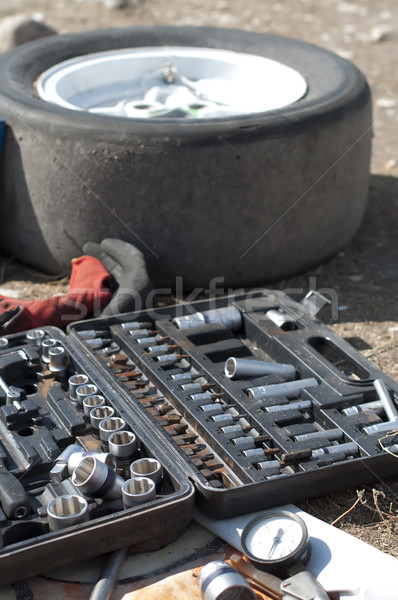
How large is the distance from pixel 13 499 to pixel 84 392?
641mm

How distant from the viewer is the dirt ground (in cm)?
276

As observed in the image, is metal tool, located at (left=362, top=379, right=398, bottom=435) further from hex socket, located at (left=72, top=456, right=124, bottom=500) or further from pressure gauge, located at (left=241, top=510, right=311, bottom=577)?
hex socket, located at (left=72, top=456, right=124, bottom=500)

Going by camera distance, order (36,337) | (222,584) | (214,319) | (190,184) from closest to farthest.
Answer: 1. (222,584)
2. (36,337)
3. (214,319)
4. (190,184)

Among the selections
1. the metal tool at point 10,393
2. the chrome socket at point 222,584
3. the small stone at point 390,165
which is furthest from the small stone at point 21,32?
the chrome socket at point 222,584

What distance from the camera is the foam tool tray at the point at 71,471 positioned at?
2.36m

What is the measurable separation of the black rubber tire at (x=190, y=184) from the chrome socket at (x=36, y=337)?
0.76 metres

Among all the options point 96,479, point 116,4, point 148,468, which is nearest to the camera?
point 96,479

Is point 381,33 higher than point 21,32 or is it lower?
lower

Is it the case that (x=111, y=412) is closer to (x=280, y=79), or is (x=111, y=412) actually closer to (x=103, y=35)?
(x=280, y=79)

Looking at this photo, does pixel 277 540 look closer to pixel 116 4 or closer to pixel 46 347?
pixel 46 347

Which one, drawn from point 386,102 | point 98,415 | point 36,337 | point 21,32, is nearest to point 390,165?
point 386,102

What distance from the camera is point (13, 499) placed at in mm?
2422

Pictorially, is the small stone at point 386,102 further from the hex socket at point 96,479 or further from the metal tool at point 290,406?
the hex socket at point 96,479

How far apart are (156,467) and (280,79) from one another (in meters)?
2.85
